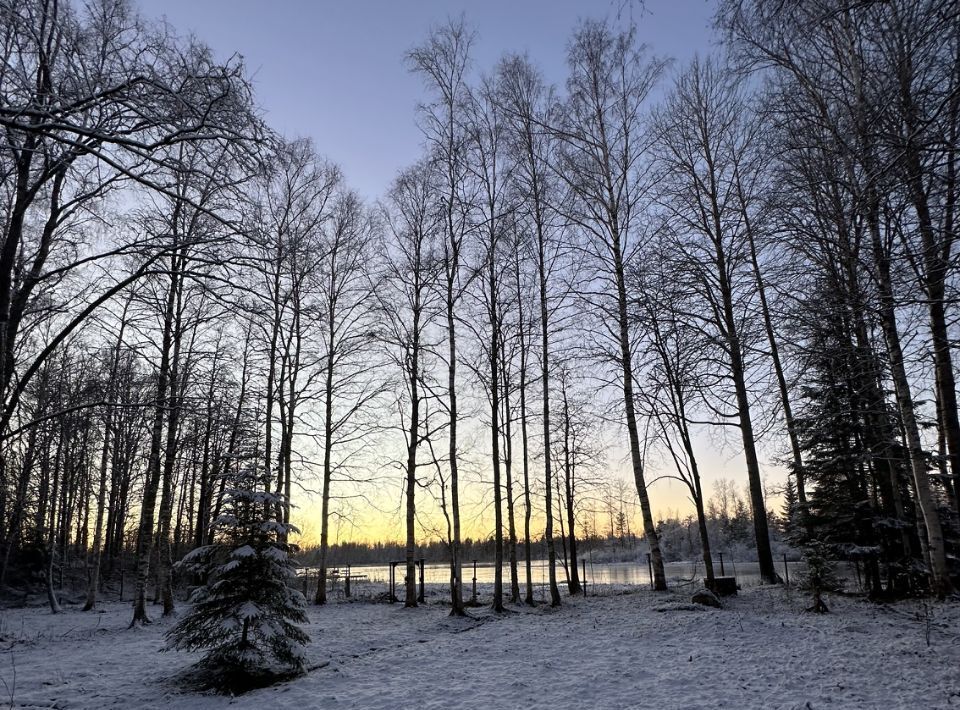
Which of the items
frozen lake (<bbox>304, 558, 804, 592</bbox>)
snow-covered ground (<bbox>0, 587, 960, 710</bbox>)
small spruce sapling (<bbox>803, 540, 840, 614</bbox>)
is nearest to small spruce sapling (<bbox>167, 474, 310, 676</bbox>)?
snow-covered ground (<bbox>0, 587, 960, 710</bbox>)

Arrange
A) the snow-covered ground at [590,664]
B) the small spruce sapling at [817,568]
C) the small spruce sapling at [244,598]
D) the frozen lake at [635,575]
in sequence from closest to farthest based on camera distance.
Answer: the snow-covered ground at [590,664]
the small spruce sapling at [244,598]
the small spruce sapling at [817,568]
the frozen lake at [635,575]

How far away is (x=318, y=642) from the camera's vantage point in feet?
33.8

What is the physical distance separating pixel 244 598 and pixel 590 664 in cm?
505

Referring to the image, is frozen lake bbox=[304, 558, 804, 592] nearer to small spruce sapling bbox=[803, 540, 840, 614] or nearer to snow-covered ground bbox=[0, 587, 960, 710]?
small spruce sapling bbox=[803, 540, 840, 614]

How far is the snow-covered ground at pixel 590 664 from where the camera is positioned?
5.96 metres

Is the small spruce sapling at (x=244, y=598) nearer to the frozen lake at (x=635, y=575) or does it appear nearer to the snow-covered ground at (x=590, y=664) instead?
the snow-covered ground at (x=590, y=664)

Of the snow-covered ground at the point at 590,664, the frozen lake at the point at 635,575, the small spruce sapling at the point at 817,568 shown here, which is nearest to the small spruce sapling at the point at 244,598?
the snow-covered ground at the point at 590,664

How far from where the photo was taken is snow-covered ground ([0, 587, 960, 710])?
596 cm

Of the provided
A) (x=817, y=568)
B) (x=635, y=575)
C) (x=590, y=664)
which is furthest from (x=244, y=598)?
(x=635, y=575)

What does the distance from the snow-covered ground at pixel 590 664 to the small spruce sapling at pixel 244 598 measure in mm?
555

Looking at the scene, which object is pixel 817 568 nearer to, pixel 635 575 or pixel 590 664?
pixel 590 664

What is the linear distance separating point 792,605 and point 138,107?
43.9ft

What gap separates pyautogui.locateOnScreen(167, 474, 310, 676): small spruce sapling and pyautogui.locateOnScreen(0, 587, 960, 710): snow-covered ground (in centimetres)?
55

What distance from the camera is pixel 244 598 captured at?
296 inches
